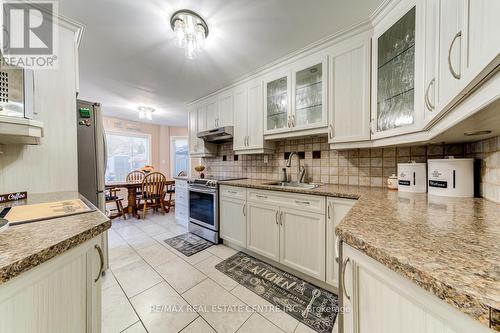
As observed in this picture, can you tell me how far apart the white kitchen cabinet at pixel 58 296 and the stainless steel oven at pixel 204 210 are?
174cm

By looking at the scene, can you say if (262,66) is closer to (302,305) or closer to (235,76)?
(235,76)

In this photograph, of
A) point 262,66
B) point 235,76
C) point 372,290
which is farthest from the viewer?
point 235,76

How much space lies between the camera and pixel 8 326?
0.46 meters

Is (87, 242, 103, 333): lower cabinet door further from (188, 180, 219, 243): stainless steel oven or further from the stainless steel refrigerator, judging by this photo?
(188, 180, 219, 243): stainless steel oven

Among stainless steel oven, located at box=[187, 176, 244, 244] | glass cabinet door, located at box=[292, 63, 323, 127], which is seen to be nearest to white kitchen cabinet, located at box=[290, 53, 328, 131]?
glass cabinet door, located at box=[292, 63, 323, 127]

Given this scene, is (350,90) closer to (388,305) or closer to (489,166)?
(489,166)

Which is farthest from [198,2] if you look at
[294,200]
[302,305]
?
[302,305]

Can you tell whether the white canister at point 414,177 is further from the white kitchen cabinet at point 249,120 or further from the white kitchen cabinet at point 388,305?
the white kitchen cabinet at point 249,120

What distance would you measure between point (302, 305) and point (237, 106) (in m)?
2.41

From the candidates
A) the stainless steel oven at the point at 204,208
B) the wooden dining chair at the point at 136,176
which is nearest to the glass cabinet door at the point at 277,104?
the stainless steel oven at the point at 204,208

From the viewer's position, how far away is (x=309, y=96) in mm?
1975

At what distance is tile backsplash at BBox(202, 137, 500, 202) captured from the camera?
1.08 m

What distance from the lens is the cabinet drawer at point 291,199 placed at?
5.34 ft

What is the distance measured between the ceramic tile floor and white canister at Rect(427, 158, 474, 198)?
1335 millimetres
